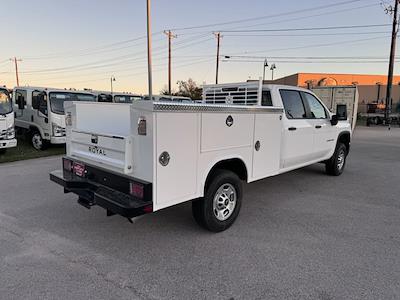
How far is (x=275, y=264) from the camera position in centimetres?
333

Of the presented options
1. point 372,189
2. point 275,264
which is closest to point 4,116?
point 275,264

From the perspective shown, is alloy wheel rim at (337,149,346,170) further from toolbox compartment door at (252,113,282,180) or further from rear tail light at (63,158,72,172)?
rear tail light at (63,158,72,172)

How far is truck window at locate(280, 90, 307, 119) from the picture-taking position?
5328 mm

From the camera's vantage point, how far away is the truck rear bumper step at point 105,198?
3145 millimetres

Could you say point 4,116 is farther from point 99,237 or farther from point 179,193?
point 179,193

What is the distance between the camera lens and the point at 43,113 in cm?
1065

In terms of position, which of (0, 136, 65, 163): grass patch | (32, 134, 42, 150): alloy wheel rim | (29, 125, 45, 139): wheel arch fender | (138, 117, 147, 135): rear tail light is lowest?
(0, 136, 65, 163): grass patch

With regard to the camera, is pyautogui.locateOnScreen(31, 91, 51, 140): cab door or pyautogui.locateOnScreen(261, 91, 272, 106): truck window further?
pyautogui.locateOnScreen(31, 91, 51, 140): cab door

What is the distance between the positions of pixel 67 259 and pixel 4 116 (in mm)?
7740

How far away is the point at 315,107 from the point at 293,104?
947 millimetres

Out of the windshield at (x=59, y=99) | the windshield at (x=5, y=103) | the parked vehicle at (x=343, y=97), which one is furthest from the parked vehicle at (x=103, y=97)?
the parked vehicle at (x=343, y=97)

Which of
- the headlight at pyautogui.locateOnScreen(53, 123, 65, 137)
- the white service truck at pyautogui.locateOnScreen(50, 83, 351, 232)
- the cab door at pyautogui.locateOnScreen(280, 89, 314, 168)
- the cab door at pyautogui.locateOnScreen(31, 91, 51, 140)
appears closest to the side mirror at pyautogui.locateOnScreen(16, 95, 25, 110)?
the cab door at pyautogui.locateOnScreen(31, 91, 51, 140)

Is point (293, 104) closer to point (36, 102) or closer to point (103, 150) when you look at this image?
point (103, 150)

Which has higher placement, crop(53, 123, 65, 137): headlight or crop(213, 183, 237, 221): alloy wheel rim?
crop(53, 123, 65, 137): headlight
